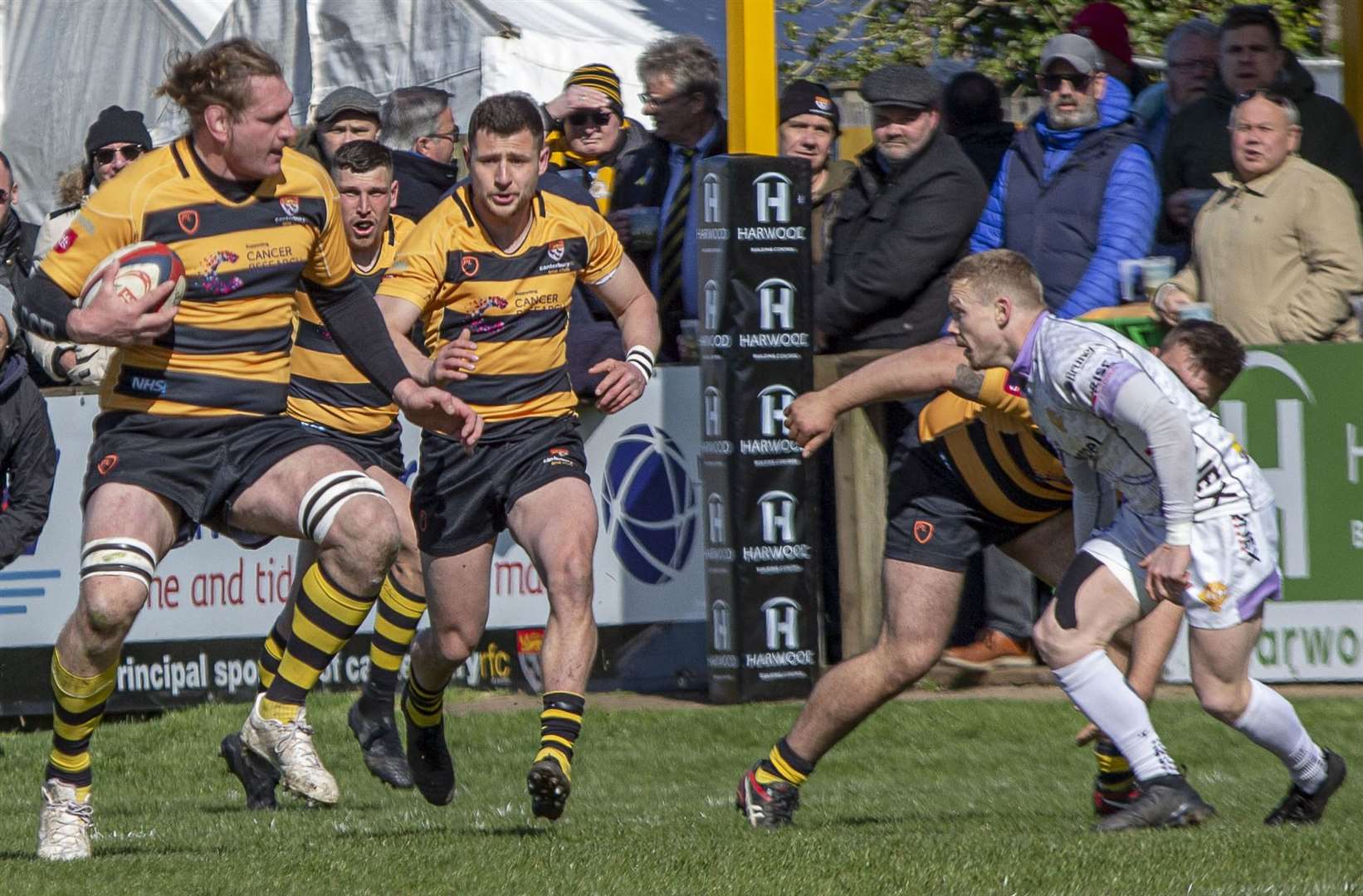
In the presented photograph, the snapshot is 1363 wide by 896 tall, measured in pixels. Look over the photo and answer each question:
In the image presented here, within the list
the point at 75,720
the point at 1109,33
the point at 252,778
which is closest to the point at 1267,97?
the point at 1109,33

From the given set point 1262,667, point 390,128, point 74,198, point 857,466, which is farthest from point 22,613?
point 1262,667

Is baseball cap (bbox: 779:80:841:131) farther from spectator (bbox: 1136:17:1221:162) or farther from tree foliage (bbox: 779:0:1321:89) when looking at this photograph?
tree foliage (bbox: 779:0:1321:89)

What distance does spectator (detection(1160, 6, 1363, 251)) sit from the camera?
33.7ft

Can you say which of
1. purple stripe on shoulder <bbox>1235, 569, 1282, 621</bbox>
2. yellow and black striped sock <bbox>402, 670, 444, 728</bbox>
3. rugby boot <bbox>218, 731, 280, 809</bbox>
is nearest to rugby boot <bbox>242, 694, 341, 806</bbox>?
rugby boot <bbox>218, 731, 280, 809</bbox>

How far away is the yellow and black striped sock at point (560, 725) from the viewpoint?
6844 millimetres

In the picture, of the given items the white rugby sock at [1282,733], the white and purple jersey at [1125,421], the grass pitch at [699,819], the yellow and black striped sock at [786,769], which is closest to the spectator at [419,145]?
the grass pitch at [699,819]

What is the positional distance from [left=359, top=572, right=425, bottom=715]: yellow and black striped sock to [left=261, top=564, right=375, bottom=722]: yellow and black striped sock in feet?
3.67

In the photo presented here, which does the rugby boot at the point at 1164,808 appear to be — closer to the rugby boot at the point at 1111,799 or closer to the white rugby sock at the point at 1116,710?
the white rugby sock at the point at 1116,710

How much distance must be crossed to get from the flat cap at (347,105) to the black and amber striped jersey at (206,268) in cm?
380

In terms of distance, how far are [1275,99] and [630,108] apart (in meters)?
7.30

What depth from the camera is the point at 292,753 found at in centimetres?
781

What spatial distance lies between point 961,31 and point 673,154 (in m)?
8.21

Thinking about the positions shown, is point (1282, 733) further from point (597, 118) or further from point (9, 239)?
point (9, 239)

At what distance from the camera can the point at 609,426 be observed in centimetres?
1061
